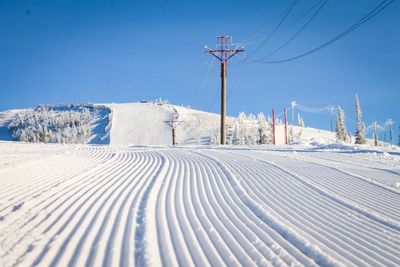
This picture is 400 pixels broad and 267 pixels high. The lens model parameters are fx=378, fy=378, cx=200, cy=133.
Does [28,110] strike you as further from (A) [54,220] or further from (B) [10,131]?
(A) [54,220]

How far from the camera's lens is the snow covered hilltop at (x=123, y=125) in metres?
128

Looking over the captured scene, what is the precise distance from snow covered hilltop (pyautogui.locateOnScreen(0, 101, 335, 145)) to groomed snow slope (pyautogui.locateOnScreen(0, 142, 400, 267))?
10243cm

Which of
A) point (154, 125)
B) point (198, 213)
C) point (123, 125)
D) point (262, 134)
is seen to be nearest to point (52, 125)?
point (123, 125)

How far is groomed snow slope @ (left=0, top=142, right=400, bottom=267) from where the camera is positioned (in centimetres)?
518

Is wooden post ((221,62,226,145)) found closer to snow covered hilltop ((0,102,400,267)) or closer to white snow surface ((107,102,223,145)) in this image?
snow covered hilltop ((0,102,400,267))

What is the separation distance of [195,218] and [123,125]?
Answer: 135348 mm

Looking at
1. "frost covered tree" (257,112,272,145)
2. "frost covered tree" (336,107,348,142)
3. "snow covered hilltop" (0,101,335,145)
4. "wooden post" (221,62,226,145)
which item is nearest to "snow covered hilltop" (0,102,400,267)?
"wooden post" (221,62,226,145)

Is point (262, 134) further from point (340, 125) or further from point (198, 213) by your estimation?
point (198, 213)

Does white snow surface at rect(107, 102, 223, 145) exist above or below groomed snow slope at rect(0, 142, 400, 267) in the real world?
above

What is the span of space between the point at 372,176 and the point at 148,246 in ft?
29.7

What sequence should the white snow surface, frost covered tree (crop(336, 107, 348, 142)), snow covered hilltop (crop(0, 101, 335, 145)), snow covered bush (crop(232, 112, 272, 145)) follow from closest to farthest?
1. frost covered tree (crop(336, 107, 348, 142))
2. snow covered bush (crop(232, 112, 272, 145))
3. the white snow surface
4. snow covered hilltop (crop(0, 101, 335, 145))

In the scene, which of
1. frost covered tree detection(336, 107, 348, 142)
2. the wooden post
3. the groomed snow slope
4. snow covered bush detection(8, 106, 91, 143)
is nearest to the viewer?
the groomed snow slope

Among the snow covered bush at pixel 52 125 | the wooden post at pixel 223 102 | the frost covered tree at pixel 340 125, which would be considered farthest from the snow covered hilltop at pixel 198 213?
the snow covered bush at pixel 52 125

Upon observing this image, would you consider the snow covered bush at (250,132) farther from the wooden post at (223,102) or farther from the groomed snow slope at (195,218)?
the groomed snow slope at (195,218)
